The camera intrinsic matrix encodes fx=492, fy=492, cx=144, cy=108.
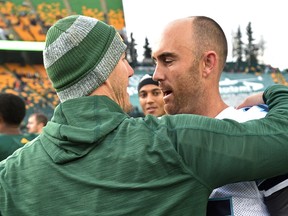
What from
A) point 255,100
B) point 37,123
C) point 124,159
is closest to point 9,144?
point 255,100

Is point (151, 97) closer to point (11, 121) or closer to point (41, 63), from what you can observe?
point (11, 121)

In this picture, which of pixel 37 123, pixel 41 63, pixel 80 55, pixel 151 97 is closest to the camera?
pixel 80 55

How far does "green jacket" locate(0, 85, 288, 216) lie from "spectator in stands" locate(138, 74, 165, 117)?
116 inches

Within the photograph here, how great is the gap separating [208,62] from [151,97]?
2.43 m

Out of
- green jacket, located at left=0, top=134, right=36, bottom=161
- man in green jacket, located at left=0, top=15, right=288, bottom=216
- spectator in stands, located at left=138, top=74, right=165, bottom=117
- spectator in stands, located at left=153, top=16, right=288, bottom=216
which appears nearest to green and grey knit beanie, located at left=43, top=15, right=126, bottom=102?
man in green jacket, located at left=0, top=15, right=288, bottom=216

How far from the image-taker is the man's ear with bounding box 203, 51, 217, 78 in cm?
194

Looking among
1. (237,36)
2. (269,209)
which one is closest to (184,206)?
(269,209)

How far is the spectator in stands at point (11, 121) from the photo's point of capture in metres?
3.43

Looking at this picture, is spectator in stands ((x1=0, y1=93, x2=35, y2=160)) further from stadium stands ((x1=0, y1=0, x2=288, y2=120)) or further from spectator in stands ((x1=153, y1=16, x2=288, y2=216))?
stadium stands ((x1=0, y1=0, x2=288, y2=120))

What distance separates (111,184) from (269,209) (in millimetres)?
581

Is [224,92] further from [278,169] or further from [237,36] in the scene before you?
[278,169]

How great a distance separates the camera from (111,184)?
4.20 feet

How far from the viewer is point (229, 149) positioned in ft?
4.21

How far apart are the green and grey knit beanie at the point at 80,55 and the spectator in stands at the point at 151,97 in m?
2.85
